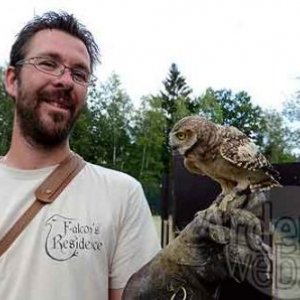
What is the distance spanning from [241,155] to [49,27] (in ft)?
1.78

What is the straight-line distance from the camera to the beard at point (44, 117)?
1105 millimetres

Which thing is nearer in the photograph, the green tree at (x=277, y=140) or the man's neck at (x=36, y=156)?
the man's neck at (x=36, y=156)

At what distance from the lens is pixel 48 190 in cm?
110

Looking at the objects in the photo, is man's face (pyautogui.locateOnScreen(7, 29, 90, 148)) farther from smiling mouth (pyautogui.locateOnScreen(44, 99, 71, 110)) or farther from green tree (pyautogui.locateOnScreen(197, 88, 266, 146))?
green tree (pyautogui.locateOnScreen(197, 88, 266, 146))

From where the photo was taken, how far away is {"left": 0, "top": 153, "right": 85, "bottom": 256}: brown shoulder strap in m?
1.04

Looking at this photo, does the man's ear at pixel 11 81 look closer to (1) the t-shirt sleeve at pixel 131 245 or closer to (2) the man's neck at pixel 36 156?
(2) the man's neck at pixel 36 156

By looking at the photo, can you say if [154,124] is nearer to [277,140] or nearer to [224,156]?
[277,140]

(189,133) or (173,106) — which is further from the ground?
(173,106)

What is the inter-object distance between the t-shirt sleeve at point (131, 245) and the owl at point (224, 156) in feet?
0.69

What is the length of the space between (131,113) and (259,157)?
1.85m

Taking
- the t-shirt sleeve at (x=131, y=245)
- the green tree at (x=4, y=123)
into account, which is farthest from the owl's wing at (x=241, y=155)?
the green tree at (x=4, y=123)

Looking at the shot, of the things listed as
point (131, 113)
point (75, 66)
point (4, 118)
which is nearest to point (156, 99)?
point (131, 113)

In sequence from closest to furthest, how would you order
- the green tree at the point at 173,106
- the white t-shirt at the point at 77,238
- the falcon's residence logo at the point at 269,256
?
the falcon's residence logo at the point at 269,256
the white t-shirt at the point at 77,238
the green tree at the point at 173,106

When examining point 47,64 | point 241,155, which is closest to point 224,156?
point 241,155
